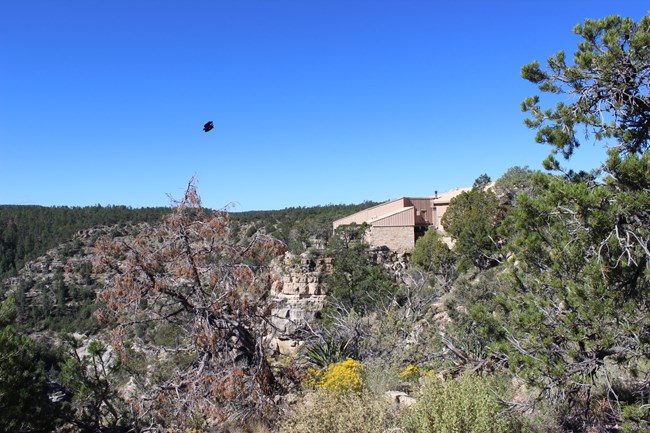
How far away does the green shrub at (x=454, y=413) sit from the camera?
404 cm

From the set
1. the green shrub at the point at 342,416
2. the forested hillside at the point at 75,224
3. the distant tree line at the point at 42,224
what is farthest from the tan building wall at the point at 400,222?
the distant tree line at the point at 42,224

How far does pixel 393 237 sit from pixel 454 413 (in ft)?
101

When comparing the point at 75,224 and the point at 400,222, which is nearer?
the point at 400,222

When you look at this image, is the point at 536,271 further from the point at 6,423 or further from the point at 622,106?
the point at 6,423

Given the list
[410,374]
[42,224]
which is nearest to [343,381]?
[410,374]

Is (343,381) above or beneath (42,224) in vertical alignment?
beneath

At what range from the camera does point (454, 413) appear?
4.02 meters

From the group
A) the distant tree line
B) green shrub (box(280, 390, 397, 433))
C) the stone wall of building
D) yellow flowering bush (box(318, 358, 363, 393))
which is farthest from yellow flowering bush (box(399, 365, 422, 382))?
the distant tree line

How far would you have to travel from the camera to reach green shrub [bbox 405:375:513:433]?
13.3ft

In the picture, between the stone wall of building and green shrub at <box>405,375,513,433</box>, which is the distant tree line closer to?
the stone wall of building

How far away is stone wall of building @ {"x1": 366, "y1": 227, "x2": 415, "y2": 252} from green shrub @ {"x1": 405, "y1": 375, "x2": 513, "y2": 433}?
29.4m

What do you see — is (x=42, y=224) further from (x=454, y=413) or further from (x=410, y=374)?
(x=454, y=413)

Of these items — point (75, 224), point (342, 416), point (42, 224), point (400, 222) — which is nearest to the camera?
point (342, 416)

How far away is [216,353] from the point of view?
601 cm
